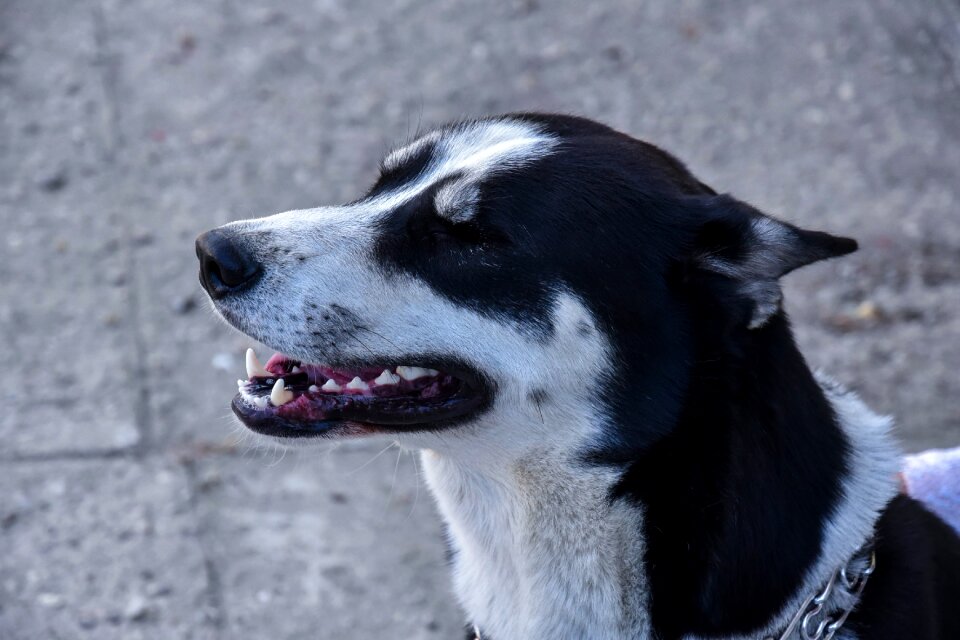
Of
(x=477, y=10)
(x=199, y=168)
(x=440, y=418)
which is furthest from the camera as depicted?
(x=477, y=10)

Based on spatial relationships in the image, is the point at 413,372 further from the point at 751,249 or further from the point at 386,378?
the point at 751,249

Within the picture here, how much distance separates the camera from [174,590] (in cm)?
354

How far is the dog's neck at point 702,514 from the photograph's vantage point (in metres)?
2.29

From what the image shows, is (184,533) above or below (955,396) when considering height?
below

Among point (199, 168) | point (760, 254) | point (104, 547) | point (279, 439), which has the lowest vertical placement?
point (104, 547)

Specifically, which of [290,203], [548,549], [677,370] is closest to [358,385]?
[548,549]

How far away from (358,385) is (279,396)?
0.18 meters

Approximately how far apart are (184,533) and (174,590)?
0.74 feet

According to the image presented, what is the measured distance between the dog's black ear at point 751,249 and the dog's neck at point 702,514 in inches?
5.7

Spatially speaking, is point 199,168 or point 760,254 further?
point 199,168

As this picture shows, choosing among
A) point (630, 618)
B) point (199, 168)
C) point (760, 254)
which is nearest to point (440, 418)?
point (630, 618)

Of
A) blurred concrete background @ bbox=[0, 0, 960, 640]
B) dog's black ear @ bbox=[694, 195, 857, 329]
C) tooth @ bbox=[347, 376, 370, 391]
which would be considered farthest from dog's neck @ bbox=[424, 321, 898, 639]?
blurred concrete background @ bbox=[0, 0, 960, 640]

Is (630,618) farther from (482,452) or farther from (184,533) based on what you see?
(184,533)

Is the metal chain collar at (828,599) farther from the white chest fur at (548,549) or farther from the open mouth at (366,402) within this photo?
the open mouth at (366,402)
